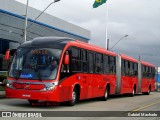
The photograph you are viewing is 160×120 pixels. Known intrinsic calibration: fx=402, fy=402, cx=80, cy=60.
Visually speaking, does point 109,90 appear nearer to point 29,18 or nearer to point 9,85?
point 9,85

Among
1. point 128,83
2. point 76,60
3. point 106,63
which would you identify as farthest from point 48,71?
point 128,83

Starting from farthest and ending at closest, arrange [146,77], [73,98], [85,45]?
[146,77]
[85,45]
[73,98]

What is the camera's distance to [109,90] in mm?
25000

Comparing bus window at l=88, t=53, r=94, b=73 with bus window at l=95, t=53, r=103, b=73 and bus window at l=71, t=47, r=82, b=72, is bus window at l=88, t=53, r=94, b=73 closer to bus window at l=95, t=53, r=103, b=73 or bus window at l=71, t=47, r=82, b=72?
bus window at l=95, t=53, r=103, b=73

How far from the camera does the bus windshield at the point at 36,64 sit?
16.4 metres

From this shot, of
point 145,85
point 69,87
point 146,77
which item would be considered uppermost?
point 146,77

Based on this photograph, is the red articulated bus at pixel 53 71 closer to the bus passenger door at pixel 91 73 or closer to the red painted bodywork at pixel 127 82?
the bus passenger door at pixel 91 73

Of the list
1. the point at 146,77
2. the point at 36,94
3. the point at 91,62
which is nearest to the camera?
the point at 36,94

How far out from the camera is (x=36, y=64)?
16625mm

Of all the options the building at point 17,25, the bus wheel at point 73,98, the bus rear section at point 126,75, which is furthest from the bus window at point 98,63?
the building at point 17,25

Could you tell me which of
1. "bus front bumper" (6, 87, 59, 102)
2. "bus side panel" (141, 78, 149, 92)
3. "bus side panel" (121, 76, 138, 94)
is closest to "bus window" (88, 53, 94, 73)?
"bus front bumper" (6, 87, 59, 102)

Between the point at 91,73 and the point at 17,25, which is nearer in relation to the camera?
the point at 91,73

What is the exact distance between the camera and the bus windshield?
1644 centimetres

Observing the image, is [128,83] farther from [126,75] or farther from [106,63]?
[106,63]
